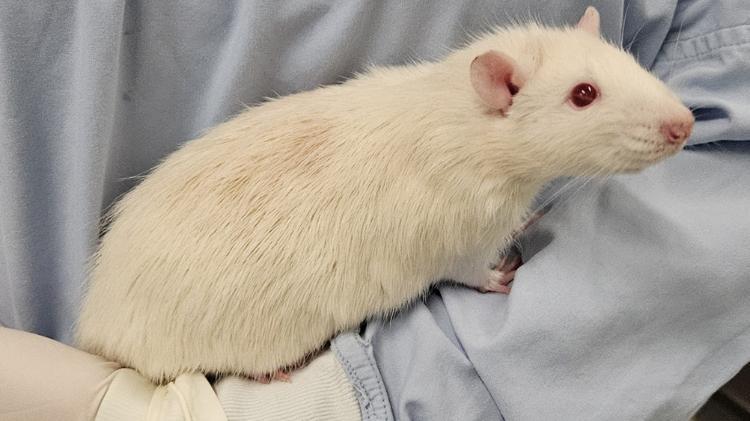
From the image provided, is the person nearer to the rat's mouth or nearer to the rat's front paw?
the rat's front paw

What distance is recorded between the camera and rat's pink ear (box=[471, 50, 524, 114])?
33.3 inches

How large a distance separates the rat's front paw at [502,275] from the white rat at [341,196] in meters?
0.07

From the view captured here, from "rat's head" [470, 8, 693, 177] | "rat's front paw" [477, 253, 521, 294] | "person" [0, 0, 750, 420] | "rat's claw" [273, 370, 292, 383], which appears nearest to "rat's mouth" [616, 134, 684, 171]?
"rat's head" [470, 8, 693, 177]

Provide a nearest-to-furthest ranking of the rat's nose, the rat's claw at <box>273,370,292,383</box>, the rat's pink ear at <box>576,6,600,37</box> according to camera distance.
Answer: the rat's nose, the rat's pink ear at <box>576,6,600,37</box>, the rat's claw at <box>273,370,292,383</box>

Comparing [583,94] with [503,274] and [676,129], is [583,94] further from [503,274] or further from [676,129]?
[503,274]

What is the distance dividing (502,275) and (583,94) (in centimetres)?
→ 37

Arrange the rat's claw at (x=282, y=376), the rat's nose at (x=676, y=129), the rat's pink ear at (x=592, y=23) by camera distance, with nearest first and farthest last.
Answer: the rat's nose at (x=676, y=129) → the rat's pink ear at (x=592, y=23) → the rat's claw at (x=282, y=376)

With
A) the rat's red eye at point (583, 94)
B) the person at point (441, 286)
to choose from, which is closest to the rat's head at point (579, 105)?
the rat's red eye at point (583, 94)

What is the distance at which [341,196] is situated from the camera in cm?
95

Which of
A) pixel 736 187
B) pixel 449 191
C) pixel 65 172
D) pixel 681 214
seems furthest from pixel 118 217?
pixel 736 187

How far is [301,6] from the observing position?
998 mm

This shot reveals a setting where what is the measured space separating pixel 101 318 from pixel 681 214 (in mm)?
960

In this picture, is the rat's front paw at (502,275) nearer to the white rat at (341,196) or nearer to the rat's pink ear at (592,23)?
the white rat at (341,196)

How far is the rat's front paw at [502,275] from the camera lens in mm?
1076
